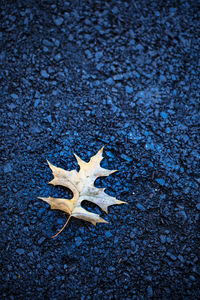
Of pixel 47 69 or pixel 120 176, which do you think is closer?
pixel 120 176

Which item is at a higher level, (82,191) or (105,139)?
(105,139)

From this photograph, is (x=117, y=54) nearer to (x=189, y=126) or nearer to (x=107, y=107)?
(x=107, y=107)

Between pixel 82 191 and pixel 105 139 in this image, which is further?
pixel 105 139

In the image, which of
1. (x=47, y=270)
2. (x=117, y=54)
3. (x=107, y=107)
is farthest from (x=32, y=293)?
(x=117, y=54)
